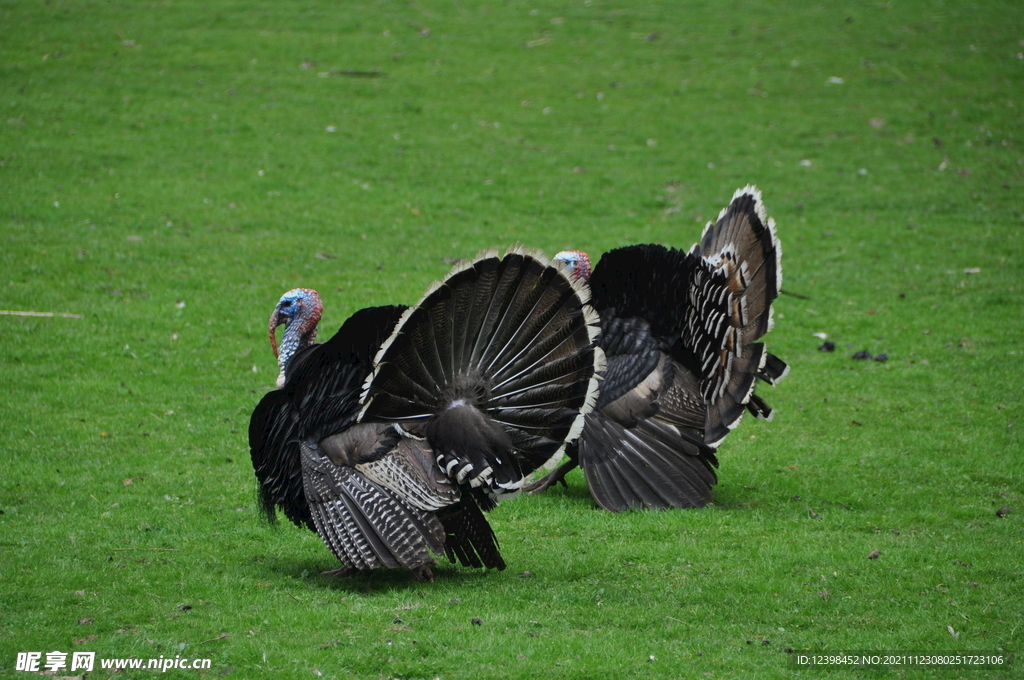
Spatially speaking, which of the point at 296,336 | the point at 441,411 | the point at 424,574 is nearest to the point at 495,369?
the point at 441,411

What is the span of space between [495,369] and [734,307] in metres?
2.36

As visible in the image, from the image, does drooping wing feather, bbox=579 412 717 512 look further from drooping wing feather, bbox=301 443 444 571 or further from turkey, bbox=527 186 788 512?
drooping wing feather, bbox=301 443 444 571

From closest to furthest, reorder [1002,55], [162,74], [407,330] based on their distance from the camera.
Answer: [407,330], [162,74], [1002,55]

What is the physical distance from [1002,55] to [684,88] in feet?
23.3

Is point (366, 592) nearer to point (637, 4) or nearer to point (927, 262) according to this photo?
point (927, 262)

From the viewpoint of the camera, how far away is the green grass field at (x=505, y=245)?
19.9ft

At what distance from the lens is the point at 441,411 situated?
21.4 feet

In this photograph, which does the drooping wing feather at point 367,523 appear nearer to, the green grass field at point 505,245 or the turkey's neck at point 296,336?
the green grass field at point 505,245

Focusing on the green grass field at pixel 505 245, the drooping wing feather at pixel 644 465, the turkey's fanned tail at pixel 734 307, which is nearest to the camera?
the green grass field at pixel 505 245

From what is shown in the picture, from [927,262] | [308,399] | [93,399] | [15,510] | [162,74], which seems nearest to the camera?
[308,399]

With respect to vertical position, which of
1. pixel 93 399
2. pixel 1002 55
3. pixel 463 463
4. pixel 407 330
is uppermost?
pixel 1002 55

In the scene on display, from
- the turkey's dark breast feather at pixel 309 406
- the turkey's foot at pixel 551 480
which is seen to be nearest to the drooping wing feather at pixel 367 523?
the turkey's dark breast feather at pixel 309 406

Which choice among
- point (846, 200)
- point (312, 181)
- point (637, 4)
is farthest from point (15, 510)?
point (637, 4)

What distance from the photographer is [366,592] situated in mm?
6496
